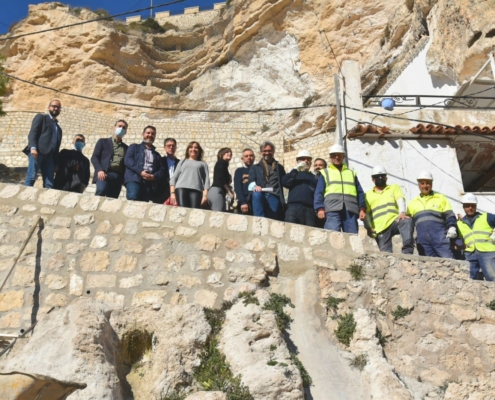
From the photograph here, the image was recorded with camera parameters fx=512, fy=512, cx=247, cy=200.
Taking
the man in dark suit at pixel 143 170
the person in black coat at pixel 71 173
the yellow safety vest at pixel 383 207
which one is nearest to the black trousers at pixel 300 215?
the yellow safety vest at pixel 383 207

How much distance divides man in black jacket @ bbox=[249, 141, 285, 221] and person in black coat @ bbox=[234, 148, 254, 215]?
14cm

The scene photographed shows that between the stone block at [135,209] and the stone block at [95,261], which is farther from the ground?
the stone block at [135,209]

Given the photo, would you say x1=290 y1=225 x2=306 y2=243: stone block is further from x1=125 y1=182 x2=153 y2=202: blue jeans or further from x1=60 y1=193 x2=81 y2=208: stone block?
x1=60 y1=193 x2=81 y2=208: stone block

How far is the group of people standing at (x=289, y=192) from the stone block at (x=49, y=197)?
37.8 inches

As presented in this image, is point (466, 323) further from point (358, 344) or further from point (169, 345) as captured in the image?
point (169, 345)

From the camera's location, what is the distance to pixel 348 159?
900 cm

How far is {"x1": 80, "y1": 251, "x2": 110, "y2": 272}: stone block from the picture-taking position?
4.68 meters

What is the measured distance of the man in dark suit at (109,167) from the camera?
6309 mm

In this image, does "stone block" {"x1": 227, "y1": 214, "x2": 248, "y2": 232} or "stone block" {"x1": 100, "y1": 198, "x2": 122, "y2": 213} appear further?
"stone block" {"x1": 100, "y1": 198, "x2": 122, "y2": 213}

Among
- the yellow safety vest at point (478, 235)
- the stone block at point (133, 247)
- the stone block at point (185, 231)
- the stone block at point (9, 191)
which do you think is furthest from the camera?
the yellow safety vest at point (478, 235)

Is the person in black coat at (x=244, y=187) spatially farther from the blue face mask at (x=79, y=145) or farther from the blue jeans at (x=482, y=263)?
the blue jeans at (x=482, y=263)

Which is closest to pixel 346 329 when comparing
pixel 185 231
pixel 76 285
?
pixel 185 231

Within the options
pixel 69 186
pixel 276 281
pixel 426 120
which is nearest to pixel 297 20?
pixel 426 120

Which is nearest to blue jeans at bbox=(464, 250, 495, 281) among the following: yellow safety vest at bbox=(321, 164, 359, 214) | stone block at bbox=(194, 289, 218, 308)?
yellow safety vest at bbox=(321, 164, 359, 214)
